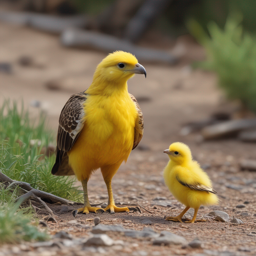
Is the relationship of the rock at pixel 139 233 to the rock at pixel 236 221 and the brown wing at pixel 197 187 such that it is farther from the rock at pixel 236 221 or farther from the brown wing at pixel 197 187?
the rock at pixel 236 221

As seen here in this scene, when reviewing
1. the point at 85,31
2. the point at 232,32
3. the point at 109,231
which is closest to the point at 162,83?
the point at 232,32

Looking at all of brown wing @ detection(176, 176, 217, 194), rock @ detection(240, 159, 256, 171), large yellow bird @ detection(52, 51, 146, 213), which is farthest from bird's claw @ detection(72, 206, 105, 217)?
rock @ detection(240, 159, 256, 171)

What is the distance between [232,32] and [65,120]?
8929mm

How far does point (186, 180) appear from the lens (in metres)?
3.85

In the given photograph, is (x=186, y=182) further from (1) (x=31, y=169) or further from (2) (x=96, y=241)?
(1) (x=31, y=169)

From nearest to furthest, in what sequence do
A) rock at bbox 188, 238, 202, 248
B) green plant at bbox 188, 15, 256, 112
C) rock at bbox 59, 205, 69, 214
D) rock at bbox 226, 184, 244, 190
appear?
1. rock at bbox 188, 238, 202, 248
2. rock at bbox 59, 205, 69, 214
3. rock at bbox 226, 184, 244, 190
4. green plant at bbox 188, 15, 256, 112

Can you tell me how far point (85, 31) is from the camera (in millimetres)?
17266

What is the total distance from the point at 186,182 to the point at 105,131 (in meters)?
0.91

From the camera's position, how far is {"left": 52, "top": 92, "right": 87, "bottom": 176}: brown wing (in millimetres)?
3742

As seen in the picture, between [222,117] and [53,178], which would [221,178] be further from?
[222,117]

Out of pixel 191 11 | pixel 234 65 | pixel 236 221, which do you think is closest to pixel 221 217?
pixel 236 221

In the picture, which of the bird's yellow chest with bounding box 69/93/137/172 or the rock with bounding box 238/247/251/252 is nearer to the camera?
the rock with bounding box 238/247/251/252

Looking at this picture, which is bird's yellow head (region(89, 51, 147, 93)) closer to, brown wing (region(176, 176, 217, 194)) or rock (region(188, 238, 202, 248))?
brown wing (region(176, 176, 217, 194))

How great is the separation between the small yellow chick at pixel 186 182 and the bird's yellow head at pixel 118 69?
2.72 feet
